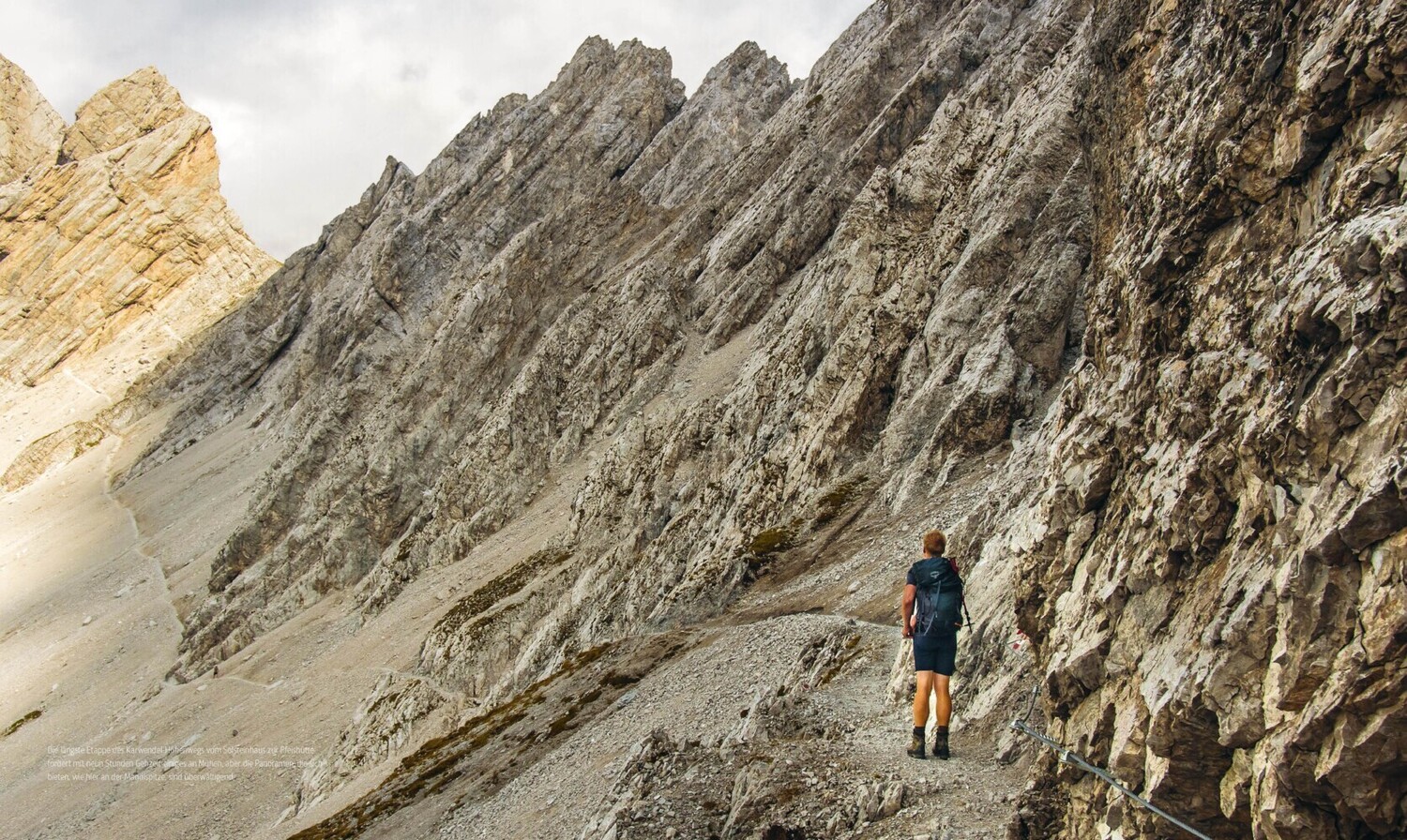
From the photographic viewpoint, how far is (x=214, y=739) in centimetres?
5862

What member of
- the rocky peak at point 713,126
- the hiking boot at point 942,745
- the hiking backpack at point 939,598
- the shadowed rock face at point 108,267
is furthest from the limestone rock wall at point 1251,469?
the shadowed rock face at point 108,267

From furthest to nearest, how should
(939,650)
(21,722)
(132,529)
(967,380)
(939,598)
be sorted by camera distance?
(132,529) < (21,722) < (967,380) < (939,650) < (939,598)

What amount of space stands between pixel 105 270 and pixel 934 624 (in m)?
214

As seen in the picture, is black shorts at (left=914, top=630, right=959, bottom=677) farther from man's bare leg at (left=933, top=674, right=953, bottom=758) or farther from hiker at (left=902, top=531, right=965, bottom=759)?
man's bare leg at (left=933, top=674, right=953, bottom=758)

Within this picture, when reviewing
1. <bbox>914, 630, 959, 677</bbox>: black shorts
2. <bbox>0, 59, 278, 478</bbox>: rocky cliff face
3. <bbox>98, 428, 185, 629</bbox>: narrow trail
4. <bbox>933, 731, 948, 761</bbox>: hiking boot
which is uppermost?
<bbox>0, 59, 278, 478</bbox>: rocky cliff face

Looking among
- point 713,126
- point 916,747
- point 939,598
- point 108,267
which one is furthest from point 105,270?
point 939,598

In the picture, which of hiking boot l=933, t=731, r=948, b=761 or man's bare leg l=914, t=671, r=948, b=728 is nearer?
man's bare leg l=914, t=671, r=948, b=728

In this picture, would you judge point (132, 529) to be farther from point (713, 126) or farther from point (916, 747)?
point (916, 747)

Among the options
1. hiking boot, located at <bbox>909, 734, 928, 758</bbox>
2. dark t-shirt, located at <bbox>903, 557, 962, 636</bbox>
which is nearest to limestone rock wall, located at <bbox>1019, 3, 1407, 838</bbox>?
dark t-shirt, located at <bbox>903, 557, 962, 636</bbox>

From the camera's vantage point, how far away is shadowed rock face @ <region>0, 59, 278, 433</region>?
176m

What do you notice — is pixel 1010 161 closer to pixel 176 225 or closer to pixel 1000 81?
pixel 1000 81

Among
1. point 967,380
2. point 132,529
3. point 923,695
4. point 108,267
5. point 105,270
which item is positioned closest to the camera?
point 923,695

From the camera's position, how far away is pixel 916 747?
48.7 ft

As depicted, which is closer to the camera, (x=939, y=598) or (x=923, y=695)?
(x=939, y=598)
